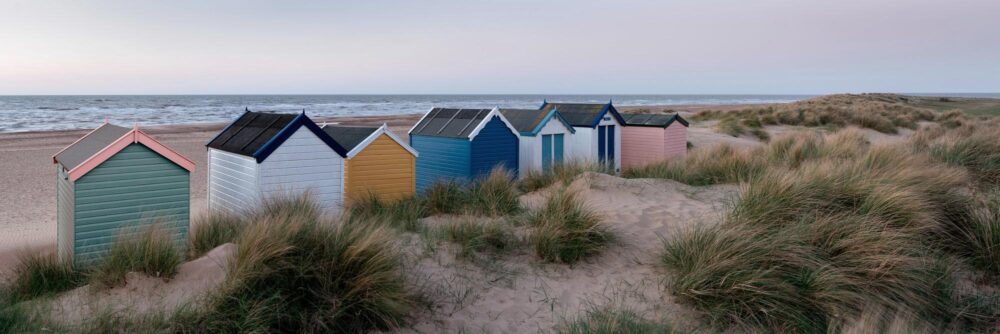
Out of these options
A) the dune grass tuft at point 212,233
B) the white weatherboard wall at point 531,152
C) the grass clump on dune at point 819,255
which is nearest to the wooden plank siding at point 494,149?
the white weatherboard wall at point 531,152

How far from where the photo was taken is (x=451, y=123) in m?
13.4

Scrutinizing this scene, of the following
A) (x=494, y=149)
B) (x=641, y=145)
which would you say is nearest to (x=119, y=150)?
(x=494, y=149)

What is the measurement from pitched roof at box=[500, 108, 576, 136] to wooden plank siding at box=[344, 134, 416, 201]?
400cm

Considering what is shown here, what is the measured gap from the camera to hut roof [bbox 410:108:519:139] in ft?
42.2

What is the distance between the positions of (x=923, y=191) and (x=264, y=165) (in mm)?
7697

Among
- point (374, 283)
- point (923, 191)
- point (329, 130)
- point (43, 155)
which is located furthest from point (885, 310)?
point (43, 155)

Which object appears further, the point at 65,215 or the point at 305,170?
the point at 305,170

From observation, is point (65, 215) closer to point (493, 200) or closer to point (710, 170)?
point (493, 200)

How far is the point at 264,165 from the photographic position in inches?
353

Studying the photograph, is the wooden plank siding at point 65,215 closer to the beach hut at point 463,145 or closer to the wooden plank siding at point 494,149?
the beach hut at point 463,145

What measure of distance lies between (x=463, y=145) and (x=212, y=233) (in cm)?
584

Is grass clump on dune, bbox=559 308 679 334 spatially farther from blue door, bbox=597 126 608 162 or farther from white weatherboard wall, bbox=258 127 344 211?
blue door, bbox=597 126 608 162

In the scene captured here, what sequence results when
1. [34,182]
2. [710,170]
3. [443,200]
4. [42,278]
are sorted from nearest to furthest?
[42,278] < [443,200] < [710,170] < [34,182]

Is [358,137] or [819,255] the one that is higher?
[358,137]
